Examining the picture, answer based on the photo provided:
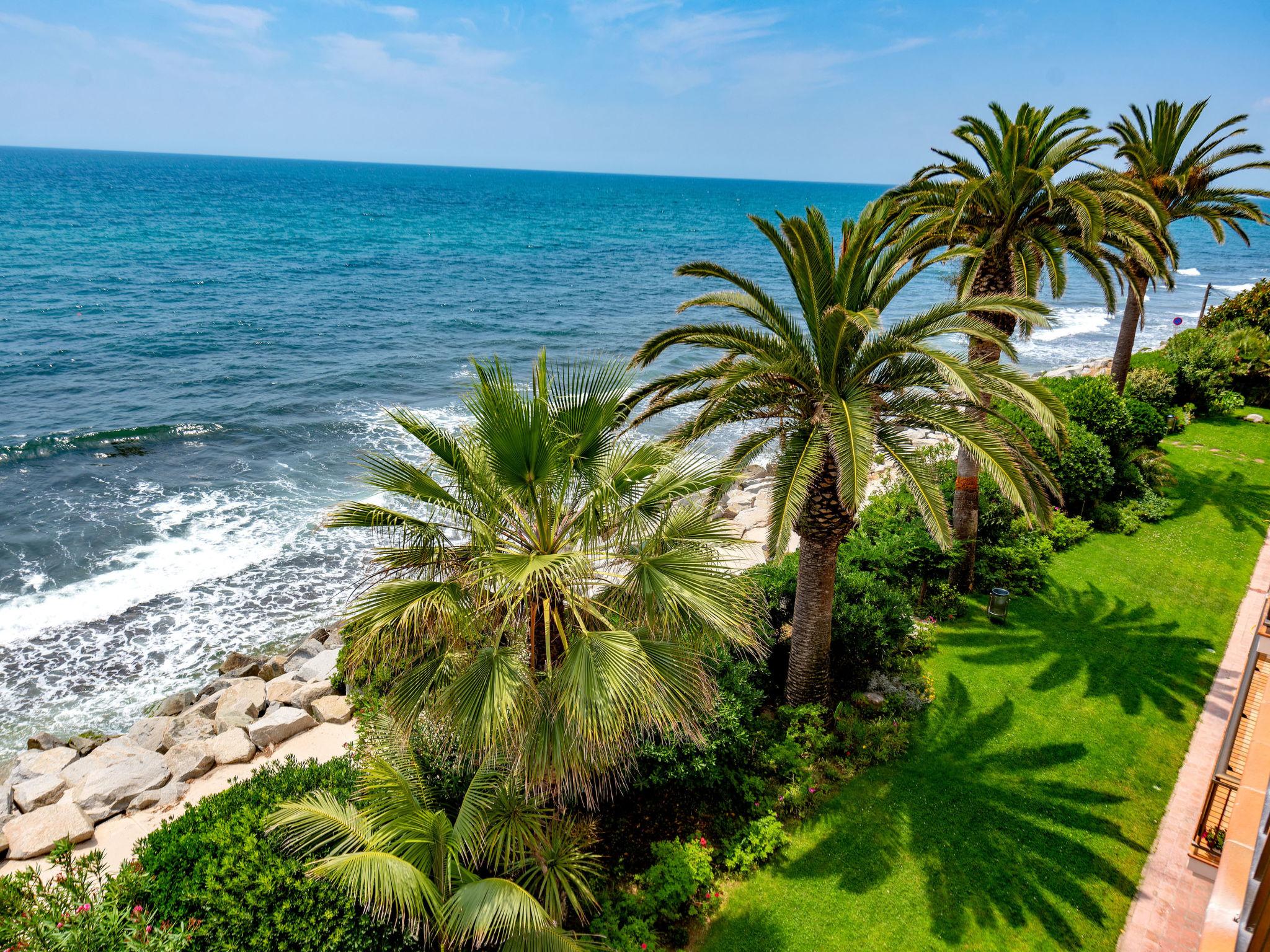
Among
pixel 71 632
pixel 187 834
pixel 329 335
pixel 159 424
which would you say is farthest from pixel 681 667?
pixel 329 335

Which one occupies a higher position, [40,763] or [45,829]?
[45,829]

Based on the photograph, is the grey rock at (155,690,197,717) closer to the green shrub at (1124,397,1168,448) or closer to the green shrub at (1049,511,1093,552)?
the green shrub at (1049,511,1093,552)

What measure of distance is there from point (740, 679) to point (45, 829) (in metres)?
9.31

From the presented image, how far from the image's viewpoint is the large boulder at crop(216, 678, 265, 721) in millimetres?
11969

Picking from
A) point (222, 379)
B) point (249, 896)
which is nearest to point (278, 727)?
point (249, 896)

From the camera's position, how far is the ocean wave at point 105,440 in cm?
2136

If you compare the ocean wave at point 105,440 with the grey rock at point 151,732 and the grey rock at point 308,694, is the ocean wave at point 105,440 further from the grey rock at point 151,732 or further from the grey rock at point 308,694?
the grey rock at point 308,694

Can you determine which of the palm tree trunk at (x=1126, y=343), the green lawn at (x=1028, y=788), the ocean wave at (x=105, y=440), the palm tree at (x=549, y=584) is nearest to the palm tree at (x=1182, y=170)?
the palm tree trunk at (x=1126, y=343)

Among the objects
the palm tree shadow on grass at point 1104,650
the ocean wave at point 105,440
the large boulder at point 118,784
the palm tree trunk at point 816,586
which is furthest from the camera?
the ocean wave at point 105,440

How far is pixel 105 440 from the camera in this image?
74.2ft

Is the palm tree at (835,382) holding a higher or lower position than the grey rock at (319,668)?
higher

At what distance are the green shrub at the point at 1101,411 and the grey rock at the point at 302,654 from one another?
56.3 ft

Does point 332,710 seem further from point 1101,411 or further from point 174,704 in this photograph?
point 1101,411

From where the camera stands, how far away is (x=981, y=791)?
29.4 ft
